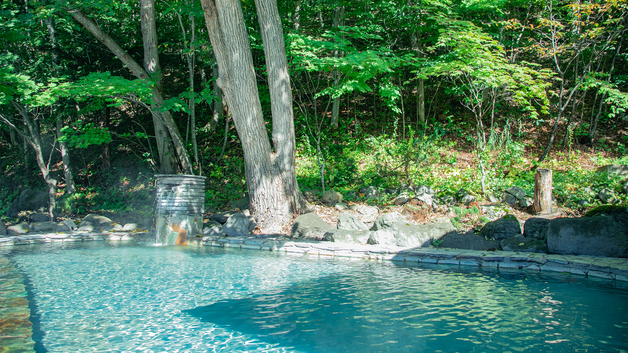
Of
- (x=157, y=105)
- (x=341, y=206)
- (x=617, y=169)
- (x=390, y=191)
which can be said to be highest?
(x=157, y=105)

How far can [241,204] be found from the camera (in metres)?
8.52

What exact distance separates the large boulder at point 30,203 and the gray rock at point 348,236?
8267mm

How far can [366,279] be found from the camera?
4.22 m

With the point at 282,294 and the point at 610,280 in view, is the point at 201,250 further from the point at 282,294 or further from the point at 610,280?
the point at 610,280

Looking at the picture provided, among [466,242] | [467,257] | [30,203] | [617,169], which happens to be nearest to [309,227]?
[466,242]

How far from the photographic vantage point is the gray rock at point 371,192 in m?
8.05

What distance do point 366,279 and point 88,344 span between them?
8.88 ft

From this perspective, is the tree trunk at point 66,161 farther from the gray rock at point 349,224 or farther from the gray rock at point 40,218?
the gray rock at point 349,224

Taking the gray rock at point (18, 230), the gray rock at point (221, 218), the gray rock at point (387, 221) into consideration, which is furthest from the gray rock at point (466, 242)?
the gray rock at point (18, 230)

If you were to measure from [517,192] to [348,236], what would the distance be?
349 cm

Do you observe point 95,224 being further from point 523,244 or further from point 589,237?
point 589,237

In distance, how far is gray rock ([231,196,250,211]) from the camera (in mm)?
8422

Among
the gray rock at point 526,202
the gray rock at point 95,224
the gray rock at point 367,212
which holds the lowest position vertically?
the gray rock at point 95,224

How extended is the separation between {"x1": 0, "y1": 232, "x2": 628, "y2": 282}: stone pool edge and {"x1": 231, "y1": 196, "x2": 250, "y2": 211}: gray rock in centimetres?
183
